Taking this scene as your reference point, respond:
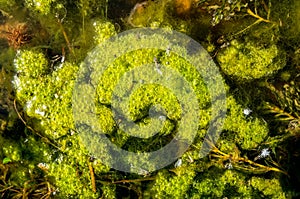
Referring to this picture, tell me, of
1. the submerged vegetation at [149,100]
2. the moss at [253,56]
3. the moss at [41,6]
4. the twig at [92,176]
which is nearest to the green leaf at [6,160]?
the submerged vegetation at [149,100]

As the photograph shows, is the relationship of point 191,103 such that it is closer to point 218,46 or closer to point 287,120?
point 218,46

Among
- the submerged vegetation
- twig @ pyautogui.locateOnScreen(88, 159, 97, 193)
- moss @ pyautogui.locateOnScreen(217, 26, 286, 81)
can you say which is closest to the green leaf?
the submerged vegetation

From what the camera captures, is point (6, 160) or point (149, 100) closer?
A: point (149, 100)

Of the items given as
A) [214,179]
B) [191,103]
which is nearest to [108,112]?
[191,103]

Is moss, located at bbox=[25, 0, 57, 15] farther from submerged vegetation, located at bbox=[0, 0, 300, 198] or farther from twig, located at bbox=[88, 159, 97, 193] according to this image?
twig, located at bbox=[88, 159, 97, 193]

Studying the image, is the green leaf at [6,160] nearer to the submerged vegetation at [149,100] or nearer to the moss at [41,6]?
the submerged vegetation at [149,100]

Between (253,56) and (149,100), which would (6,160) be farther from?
(253,56)

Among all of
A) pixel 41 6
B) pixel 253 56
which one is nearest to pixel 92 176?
pixel 41 6

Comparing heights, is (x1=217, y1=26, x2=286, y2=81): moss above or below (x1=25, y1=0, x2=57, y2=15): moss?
below
